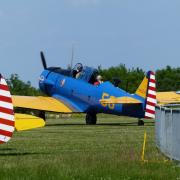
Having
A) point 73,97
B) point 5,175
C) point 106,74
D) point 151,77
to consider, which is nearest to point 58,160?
point 5,175

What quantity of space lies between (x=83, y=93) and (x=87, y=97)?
0.40 meters

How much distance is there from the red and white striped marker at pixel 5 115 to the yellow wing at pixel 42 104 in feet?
63.7

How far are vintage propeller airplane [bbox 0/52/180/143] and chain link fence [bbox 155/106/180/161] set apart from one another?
12576 millimetres

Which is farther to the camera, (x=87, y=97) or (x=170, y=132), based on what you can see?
(x=87, y=97)

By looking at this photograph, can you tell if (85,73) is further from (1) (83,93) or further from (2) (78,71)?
(1) (83,93)

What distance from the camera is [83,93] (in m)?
35.5

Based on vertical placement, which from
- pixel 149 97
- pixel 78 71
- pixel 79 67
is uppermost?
pixel 79 67

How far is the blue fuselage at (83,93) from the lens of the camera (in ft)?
108

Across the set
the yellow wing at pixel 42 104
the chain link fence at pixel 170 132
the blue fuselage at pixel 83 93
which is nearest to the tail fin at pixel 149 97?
the blue fuselage at pixel 83 93

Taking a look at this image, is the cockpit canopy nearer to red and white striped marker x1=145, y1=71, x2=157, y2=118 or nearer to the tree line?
red and white striped marker x1=145, y1=71, x2=157, y2=118

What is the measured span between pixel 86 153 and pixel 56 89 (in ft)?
69.7

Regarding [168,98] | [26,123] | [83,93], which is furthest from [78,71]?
[26,123]

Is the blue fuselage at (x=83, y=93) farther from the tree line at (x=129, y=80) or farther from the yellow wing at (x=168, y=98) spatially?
the tree line at (x=129, y=80)

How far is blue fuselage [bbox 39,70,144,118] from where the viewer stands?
3297cm
